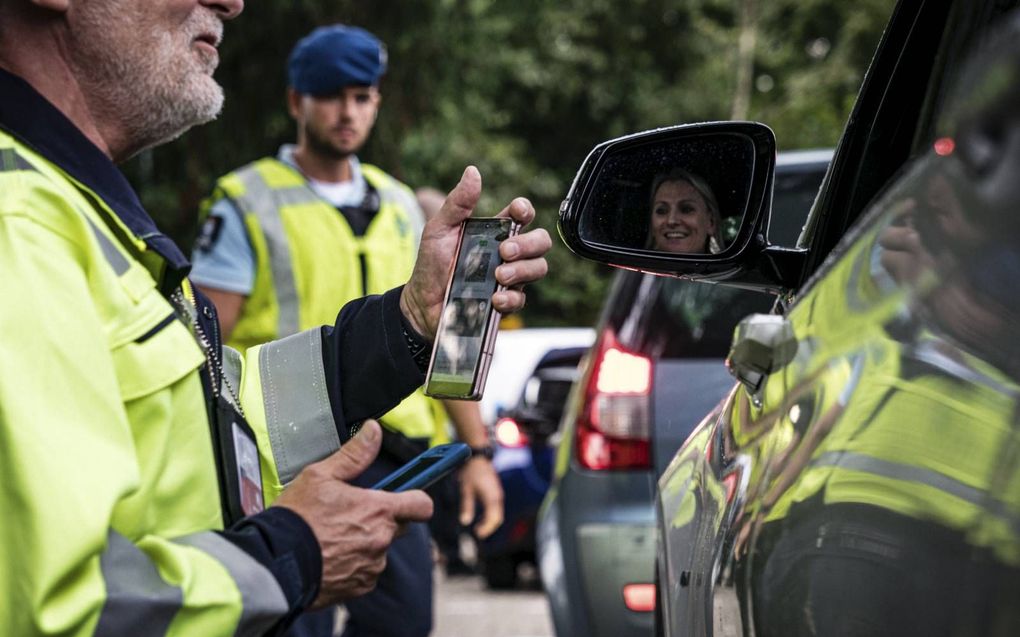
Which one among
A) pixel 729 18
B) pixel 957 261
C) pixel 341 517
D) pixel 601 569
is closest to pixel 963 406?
pixel 957 261

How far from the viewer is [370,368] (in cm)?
257

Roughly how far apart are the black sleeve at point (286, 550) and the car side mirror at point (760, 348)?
0.55 metres

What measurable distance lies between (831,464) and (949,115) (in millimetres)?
341

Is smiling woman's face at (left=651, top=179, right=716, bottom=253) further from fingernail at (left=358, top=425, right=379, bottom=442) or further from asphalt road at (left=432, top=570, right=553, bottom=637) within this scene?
asphalt road at (left=432, top=570, right=553, bottom=637)

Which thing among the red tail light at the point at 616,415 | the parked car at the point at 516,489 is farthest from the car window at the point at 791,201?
the parked car at the point at 516,489

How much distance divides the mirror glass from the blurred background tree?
41.0 feet

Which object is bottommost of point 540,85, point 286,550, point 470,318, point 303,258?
point 286,550

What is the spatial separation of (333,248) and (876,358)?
10.9ft

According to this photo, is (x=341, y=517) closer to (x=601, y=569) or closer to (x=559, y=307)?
(x=601, y=569)

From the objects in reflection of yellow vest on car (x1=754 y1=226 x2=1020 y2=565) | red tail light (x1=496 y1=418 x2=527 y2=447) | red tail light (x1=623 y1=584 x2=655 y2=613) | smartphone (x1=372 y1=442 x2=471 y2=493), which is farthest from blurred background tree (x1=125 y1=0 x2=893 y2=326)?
reflection of yellow vest on car (x1=754 y1=226 x2=1020 y2=565)

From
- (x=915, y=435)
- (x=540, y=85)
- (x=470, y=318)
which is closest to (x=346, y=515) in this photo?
(x=470, y=318)

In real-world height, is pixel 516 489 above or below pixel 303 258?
below

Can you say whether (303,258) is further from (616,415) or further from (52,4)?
(52,4)

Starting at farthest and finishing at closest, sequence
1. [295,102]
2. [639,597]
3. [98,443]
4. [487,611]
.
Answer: [487,611] < [295,102] < [639,597] < [98,443]
